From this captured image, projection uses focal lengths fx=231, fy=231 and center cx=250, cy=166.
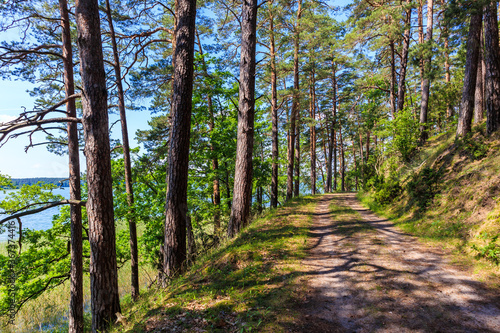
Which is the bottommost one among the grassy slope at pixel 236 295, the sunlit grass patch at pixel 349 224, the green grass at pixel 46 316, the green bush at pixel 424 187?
the green grass at pixel 46 316

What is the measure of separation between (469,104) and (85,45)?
11.5m

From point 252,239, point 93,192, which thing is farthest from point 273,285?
point 93,192

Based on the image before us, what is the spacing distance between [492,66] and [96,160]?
11519mm

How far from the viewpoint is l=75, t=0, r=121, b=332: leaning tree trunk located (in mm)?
4336

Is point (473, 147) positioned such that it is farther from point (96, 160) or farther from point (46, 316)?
point (46, 316)

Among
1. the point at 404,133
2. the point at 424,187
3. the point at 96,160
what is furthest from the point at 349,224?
the point at 96,160

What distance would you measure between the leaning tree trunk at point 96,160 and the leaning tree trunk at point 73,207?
418 cm

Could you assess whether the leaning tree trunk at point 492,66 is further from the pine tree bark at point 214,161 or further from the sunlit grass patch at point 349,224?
the pine tree bark at point 214,161

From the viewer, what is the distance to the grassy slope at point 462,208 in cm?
468

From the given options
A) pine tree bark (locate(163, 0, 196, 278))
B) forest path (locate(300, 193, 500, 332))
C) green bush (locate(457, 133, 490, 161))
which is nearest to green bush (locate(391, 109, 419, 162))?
green bush (locate(457, 133, 490, 161))

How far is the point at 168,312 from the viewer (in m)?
3.14

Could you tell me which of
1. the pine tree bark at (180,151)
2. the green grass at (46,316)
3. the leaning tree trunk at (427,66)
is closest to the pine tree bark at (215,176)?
the green grass at (46,316)

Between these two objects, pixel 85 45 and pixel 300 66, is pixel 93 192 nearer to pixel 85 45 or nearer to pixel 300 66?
pixel 85 45

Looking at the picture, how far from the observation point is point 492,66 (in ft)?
24.2
